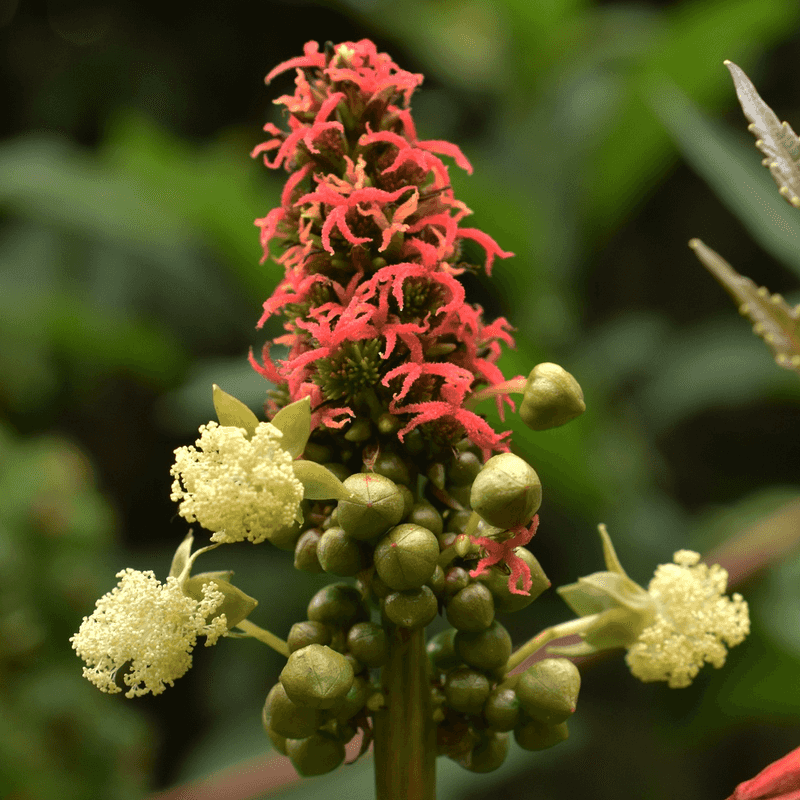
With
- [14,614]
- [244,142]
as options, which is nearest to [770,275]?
[244,142]

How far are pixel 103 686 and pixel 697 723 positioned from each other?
1.73 m

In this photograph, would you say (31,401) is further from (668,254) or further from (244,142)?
(668,254)

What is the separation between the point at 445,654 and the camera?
2.48 feet

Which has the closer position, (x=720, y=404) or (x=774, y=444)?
(x=720, y=404)

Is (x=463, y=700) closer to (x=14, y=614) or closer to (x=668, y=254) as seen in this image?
(x=14, y=614)

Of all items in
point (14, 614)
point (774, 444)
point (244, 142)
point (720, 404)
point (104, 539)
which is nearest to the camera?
point (14, 614)

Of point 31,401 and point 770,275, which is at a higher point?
point 31,401

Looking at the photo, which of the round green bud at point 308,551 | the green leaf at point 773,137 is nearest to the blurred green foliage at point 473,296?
the green leaf at point 773,137

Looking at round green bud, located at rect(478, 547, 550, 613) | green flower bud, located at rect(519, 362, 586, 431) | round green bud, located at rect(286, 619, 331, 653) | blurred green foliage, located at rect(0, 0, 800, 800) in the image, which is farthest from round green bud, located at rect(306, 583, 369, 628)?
blurred green foliage, located at rect(0, 0, 800, 800)

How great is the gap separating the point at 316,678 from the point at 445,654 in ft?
0.55

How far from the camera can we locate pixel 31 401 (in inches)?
99.7

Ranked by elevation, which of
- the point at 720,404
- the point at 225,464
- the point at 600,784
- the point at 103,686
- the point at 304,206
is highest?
the point at 720,404

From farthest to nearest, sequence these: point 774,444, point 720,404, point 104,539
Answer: point 774,444 < point 720,404 < point 104,539

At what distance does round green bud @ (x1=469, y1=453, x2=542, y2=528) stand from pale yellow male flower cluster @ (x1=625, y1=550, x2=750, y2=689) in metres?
0.22
